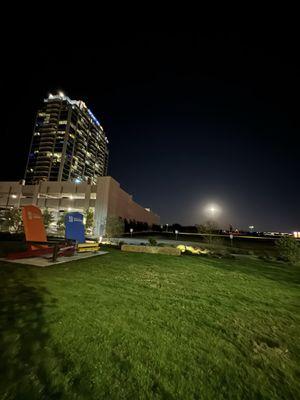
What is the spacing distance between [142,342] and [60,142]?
370 feet

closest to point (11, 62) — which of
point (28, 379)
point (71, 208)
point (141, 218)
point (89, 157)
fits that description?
point (71, 208)

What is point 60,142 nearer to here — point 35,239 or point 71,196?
point 71,196

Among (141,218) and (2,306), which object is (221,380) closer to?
(2,306)

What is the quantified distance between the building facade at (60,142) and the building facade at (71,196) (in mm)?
47858

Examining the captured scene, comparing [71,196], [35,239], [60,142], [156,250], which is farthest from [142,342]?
[60,142]

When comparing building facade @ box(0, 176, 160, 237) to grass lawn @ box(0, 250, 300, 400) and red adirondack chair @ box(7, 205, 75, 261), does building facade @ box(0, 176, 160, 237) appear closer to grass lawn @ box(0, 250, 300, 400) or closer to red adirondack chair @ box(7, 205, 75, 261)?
red adirondack chair @ box(7, 205, 75, 261)

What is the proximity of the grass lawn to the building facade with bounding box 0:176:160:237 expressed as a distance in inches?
1313

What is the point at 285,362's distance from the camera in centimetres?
235

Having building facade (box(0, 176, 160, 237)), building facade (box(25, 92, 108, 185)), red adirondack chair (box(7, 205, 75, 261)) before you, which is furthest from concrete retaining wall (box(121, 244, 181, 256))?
building facade (box(25, 92, 108, 185))

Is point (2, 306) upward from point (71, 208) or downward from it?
downward

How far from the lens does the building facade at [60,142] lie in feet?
313

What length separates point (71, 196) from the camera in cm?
4347

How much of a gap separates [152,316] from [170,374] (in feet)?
4.39

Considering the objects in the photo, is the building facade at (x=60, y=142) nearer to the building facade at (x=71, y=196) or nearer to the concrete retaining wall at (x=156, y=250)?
the building facade at (x=71, y=196)
